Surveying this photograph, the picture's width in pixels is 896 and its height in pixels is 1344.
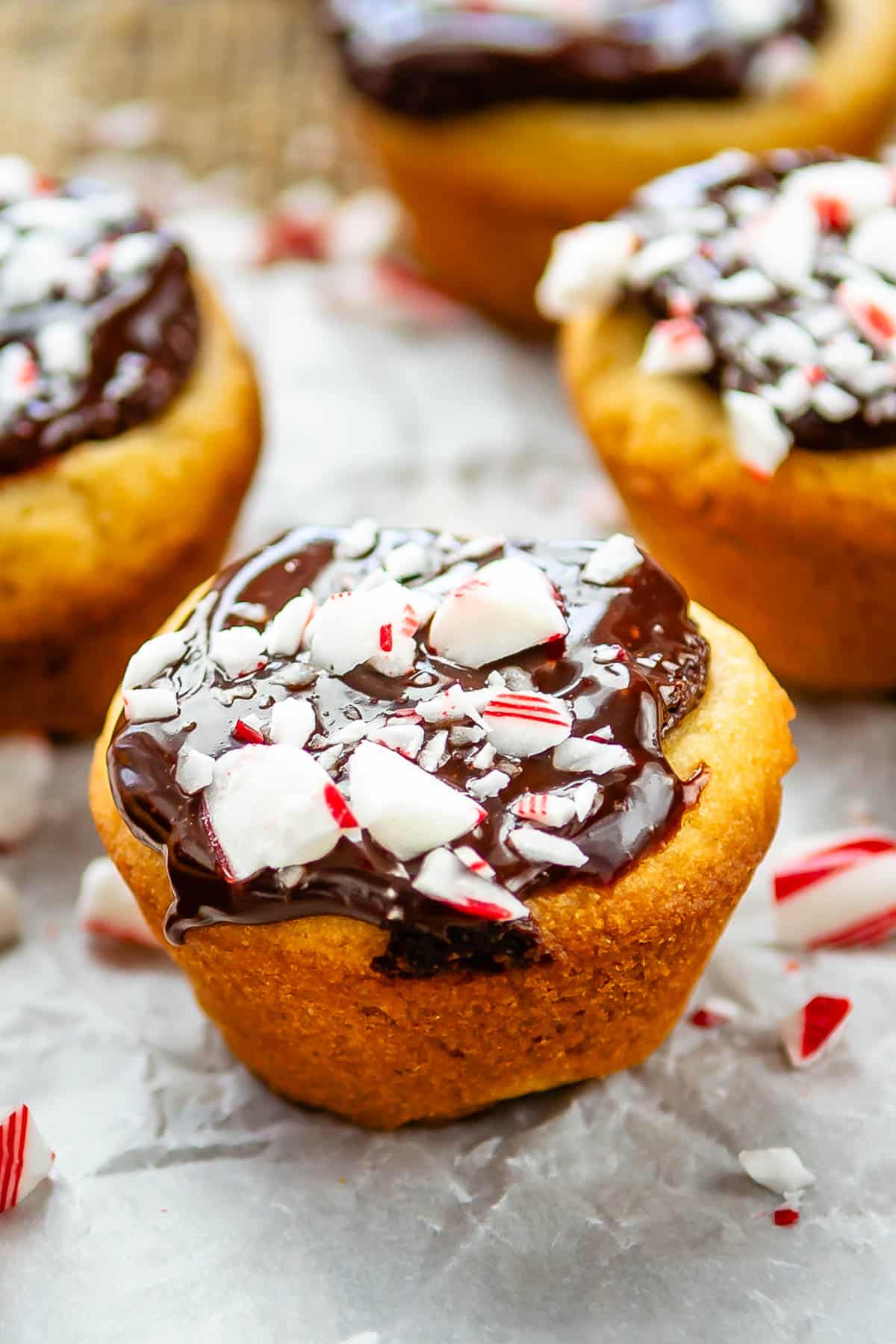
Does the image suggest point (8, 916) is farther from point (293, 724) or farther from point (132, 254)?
point (132, 254)

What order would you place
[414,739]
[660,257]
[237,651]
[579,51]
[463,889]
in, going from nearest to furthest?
[463,889] → [414,739] → [237,651] → [660,257] → [579,51]

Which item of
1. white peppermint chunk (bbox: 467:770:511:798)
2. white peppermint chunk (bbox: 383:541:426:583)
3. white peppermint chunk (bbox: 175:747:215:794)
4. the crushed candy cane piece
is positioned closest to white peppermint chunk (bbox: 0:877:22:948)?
the crushed candy cane piece

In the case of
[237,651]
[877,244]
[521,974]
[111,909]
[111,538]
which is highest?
[877,244]

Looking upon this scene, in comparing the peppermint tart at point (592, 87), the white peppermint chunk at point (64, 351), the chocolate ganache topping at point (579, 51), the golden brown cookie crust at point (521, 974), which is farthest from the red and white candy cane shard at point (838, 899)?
the chocolate ganache topping at point (579, 51)

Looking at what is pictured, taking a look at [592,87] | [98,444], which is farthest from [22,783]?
[592,87]

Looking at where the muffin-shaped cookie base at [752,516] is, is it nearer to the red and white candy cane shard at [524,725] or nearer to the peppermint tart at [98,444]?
the peppermint tart at [98,444]

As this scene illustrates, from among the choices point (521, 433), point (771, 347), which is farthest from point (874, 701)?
point (521, 433)
